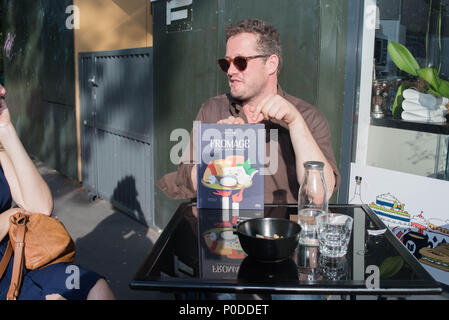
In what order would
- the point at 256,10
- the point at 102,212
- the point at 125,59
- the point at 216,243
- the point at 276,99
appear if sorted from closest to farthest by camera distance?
1. the point at 216,243
2. the point at 276,99
3. the point at 256,10
4. the point at 125,59
5. the point at 102,212

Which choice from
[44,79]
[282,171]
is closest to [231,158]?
[282,171]

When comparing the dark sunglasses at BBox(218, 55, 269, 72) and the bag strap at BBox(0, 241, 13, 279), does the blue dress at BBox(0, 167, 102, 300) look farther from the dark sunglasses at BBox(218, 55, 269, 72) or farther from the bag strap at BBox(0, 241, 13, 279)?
the dark sunglasses at BBox(218, 55, 269, 72)

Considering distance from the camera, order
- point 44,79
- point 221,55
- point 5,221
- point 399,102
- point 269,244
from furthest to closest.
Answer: point 44,79 < point 221,55 < point 399,102 < point 5,221 < point 269,244

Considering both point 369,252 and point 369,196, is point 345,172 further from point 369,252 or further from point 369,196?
point 369,252

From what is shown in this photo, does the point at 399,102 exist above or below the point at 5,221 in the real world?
above

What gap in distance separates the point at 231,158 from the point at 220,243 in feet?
1.26

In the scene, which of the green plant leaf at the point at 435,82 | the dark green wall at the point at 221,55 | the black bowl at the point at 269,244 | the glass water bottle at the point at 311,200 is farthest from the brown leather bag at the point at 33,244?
the green plant leaf at the point at 435,82

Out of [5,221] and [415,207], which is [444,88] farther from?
[5,221]

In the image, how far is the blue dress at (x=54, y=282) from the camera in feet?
6.23

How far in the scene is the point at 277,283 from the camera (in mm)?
1345

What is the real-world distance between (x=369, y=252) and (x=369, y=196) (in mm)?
1812

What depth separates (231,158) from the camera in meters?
1.91
